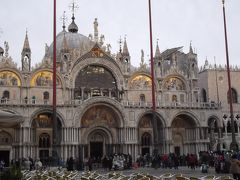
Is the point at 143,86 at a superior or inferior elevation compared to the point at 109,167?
superior

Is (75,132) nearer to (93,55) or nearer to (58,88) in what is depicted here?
(58,88)

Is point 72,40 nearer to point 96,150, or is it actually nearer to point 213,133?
point 96,150

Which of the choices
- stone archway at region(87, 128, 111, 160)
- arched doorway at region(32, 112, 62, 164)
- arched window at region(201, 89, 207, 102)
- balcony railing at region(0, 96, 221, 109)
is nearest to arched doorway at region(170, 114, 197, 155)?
balcony railing at region(0, 96, 221, 109)

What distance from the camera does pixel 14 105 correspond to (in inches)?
1706

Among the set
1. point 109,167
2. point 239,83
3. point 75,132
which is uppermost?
point 239,83

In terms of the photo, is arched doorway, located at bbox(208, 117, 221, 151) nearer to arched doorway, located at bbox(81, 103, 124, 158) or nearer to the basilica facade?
the basilica facade

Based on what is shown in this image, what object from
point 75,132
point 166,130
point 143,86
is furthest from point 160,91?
point 75,132

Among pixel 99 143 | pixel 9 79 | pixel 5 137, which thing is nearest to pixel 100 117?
pixel 99 143

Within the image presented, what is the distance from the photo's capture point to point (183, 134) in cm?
5112

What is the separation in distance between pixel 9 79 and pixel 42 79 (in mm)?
3822

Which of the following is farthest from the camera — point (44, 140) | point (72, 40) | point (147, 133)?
point (72, 40)

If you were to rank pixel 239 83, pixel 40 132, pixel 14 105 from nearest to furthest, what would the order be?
1. pixel 14 105
2. pixel 40 132
3. pixel 239 83

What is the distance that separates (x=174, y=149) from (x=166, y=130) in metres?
3.85

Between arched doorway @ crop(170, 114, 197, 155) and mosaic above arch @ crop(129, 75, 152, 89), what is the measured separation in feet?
18.9
